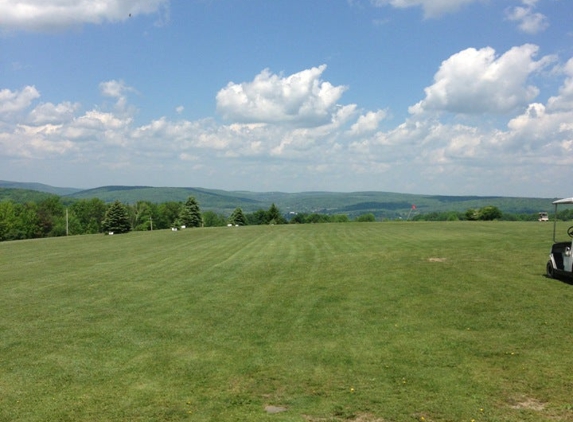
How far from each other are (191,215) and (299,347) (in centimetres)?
9858

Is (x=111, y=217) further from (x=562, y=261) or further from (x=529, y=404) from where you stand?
(x=529, y=404)

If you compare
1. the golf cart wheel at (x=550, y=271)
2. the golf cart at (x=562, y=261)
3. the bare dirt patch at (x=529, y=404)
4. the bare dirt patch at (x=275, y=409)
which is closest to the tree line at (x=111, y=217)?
the golf cart wheel at (x=550, y=271)

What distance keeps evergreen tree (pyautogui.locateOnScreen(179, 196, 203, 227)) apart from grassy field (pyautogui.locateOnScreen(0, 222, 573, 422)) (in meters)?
84.8

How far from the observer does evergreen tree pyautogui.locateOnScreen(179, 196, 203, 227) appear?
10731cm

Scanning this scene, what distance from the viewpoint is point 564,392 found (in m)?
8.21

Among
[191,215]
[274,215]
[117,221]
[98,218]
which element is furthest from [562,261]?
[98,218]

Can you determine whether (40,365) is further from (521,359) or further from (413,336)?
(521,359)

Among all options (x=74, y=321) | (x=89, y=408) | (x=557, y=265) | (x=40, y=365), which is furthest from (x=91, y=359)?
(x=557, y=265)

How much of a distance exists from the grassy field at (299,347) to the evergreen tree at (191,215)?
84824 millimetres

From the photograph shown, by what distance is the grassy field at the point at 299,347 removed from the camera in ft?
26.8

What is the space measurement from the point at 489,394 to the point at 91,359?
8.63 meters

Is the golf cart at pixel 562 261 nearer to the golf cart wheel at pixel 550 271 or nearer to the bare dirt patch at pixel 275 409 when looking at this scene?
the golf cart wheel at pixel 550 271

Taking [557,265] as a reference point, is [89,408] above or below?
below

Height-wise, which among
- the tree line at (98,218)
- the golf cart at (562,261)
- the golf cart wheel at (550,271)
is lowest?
the tree line at (98,218)
